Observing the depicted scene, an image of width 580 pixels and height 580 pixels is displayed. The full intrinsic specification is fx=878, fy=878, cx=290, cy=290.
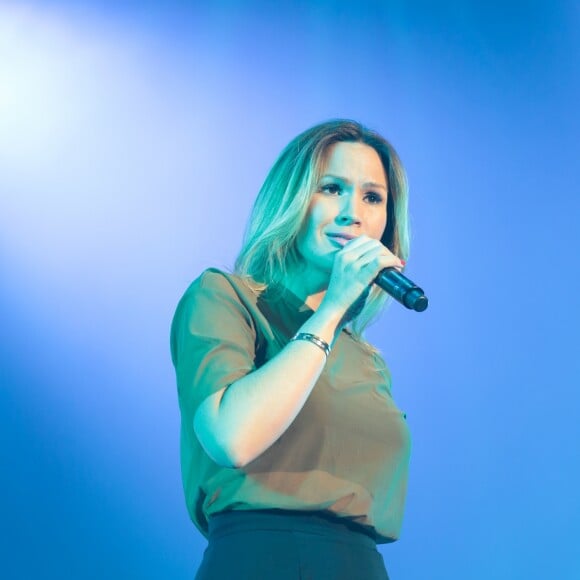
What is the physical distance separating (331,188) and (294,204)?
0.08 m

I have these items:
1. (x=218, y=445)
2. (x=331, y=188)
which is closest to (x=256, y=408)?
(x=218, y=445)

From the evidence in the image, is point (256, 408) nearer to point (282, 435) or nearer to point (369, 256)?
point (282, 435)

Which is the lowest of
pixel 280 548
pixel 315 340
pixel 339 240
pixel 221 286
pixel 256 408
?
pixel 280 548

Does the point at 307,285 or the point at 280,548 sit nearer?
the point at 280,548

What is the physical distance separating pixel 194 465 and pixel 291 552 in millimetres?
183

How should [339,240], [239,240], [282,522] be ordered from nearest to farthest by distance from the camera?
[282,522], [339,240], [239,240]

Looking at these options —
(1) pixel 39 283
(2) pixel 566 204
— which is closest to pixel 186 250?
(1) pixel 39 283

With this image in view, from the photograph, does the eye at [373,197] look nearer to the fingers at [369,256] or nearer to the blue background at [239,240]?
the fingers at [369,256]

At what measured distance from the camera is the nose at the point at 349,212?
1354 millimetres

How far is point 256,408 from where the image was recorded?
3.24 ft

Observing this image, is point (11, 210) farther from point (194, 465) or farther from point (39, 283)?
point (194, 465)

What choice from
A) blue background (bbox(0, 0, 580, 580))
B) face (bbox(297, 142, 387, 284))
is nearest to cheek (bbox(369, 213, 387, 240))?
face (bbox(297, 142, 387, 284))

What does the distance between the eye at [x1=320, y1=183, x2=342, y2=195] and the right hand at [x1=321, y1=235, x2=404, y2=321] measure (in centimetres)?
22

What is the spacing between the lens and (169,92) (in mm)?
2461
